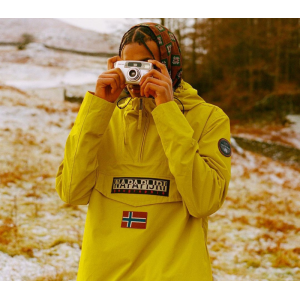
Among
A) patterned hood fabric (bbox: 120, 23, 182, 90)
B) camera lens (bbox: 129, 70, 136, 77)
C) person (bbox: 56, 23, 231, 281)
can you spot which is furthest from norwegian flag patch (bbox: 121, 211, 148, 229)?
patterned hood fabric (bbox: 120, 23, 182, 90)

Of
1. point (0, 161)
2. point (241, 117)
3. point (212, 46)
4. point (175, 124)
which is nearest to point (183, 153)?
point (175, 124)

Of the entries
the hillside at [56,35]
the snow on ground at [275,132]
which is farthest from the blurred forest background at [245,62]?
the hillside at [56,35]

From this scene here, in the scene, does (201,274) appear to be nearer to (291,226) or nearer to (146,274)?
(146,274)

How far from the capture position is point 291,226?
6.20 m

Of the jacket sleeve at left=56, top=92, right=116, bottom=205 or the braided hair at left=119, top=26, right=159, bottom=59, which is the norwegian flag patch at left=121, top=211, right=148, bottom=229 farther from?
the braided hair at left=119, top=26, right=159, bottom=59

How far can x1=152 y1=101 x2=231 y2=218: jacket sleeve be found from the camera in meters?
1.39

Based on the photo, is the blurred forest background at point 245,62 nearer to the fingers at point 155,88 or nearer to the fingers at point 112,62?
the fingers at point 112,62

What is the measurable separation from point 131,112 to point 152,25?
44 centimetres

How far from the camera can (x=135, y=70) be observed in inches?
59.6

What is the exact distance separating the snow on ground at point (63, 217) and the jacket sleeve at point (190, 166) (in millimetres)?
2999

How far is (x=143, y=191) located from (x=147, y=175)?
0.07 metres

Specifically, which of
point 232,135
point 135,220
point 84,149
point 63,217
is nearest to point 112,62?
point 84,149

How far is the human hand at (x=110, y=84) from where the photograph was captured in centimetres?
155

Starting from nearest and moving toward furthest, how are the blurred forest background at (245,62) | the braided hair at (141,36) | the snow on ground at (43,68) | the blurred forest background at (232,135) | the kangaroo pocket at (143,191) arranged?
the kangaroo pocket at (143,191), the braided hair at (141,36), the blurred forest background at (232,135), the snow on ground at (43,68), the blurred forest background at (245,62)
